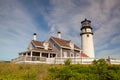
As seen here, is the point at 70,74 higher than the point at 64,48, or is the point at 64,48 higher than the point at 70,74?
the point at 64,48

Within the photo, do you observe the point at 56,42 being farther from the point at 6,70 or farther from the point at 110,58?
the point at 6,70

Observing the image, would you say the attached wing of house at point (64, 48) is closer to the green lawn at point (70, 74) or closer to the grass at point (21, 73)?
the grass at point (21, 73)

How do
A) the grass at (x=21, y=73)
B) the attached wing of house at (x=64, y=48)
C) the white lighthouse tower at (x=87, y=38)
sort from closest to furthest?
the grass at (x=21, y=73)
the attached wing of house at (x=64, y=48)
the white lighthouse tower at (x=87, y=38)

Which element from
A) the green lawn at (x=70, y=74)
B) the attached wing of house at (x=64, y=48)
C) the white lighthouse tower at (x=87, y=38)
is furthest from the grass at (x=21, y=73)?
the white lighthouse tower at (x=87, y=38)

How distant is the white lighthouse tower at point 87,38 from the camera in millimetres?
38062

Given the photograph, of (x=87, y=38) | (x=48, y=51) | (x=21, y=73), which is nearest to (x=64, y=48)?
(x=48, y=51)

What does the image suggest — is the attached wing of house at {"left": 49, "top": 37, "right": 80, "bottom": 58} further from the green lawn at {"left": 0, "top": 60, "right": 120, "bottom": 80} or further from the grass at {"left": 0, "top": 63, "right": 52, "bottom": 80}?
the green lawn at {"left": 0, "top": 60, "right": 120, "bottom": 80}

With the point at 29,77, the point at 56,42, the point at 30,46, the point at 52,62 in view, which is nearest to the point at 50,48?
the point at 56,42

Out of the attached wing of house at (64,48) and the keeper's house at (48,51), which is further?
the attached wing of house at (64,48)

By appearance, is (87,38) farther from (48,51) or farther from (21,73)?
(21,73)

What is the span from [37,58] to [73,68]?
29.6 feet

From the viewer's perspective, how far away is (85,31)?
3941 centimetres

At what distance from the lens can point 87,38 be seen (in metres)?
38.6

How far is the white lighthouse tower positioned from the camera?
Result: 38.1 metres
